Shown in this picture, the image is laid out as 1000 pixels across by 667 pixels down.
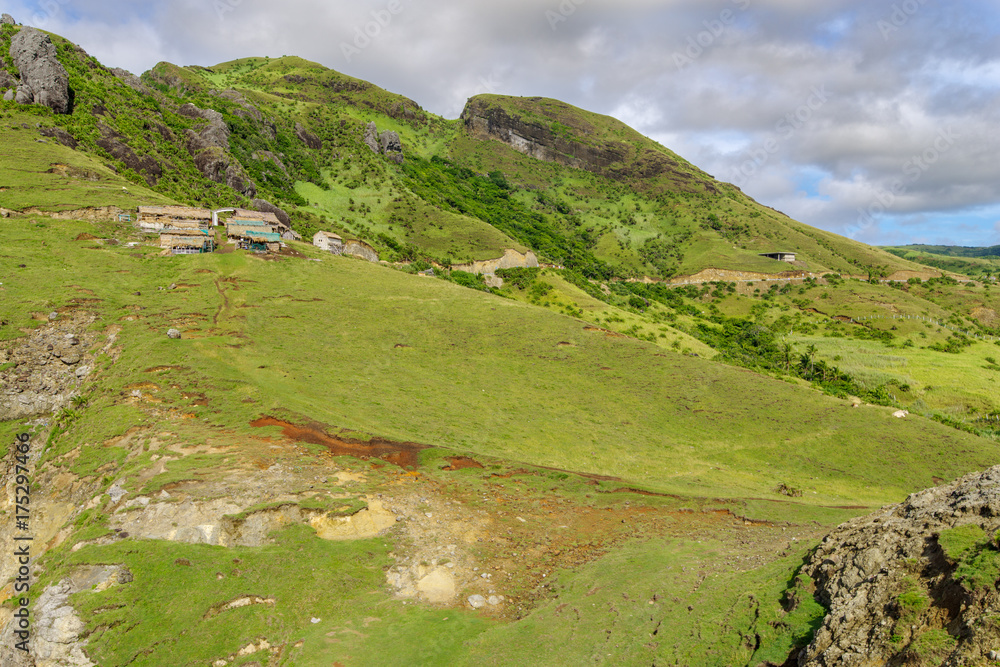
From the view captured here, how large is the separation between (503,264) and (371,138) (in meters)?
61.9

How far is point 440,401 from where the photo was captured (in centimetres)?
2914

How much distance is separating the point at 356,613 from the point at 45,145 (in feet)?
195

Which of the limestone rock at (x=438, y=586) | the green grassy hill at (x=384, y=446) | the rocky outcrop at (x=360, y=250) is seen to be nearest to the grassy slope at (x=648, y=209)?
the green grassy hill at (x=384, y=446)

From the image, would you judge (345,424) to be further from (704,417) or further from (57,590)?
(704,417)

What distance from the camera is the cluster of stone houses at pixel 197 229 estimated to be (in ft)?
140

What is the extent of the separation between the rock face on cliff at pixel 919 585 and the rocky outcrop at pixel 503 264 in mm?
70030

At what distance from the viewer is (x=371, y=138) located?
402 feet

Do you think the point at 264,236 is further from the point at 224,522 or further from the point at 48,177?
the point at 224,522

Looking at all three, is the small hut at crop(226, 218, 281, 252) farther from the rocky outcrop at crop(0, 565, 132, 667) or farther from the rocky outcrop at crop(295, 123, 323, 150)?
the rocky outcrop at crop(295, 123, 323, 150)

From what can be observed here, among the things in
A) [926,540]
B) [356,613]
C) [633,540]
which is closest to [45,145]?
[356,613]

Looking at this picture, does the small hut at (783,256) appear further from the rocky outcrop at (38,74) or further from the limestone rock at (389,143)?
the rocky outcrop at (38,74)

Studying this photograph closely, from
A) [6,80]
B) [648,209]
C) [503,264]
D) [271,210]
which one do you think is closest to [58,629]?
[271,210]

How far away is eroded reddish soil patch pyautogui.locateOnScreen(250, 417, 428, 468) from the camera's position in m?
19.7

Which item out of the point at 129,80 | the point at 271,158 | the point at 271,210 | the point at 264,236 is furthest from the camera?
the point at 271,158
